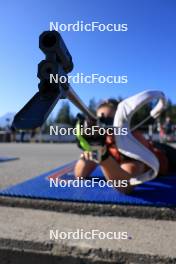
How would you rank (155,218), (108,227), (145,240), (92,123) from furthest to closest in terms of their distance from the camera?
(92,123)
(155,218)
(108,227)
(145,240)

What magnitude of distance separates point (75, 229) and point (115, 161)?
2.91ft

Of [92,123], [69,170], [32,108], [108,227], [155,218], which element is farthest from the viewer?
[69,170]

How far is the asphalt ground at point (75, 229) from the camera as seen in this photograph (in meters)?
2.15

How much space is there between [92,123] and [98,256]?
146 centimetres

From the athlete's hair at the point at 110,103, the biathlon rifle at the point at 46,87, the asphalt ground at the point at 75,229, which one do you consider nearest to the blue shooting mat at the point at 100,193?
the asphalt ground at the point at 75,229

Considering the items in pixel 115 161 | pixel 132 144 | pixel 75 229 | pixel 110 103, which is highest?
pixel 110 103

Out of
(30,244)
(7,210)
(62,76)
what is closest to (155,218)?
(30,244)

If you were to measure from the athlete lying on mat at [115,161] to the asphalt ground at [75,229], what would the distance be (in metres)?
0.43

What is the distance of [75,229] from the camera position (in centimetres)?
254

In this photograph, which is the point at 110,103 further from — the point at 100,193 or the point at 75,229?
the point at 75,229

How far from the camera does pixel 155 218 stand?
2.82m

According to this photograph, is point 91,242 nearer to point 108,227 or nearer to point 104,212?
point 108,227

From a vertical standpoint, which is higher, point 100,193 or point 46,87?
point 46,87

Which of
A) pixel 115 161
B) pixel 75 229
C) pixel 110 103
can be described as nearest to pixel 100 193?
pixel 115 161
